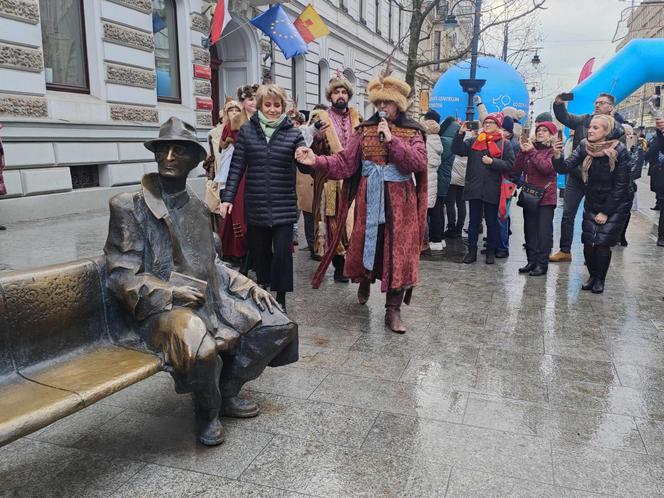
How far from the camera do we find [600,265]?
19.9 feet

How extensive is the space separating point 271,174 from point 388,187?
0.95 metres

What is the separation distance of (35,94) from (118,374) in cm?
811

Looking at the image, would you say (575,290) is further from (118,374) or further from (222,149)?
(118,374)

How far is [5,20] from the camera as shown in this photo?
8555 mm

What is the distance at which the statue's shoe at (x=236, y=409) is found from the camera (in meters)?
3.14

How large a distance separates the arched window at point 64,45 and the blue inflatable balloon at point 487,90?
10.2 metres

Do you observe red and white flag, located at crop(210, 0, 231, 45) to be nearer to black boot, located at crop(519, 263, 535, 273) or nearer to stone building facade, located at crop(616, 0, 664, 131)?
black boot, located at crop(519, 263, 535, 273)

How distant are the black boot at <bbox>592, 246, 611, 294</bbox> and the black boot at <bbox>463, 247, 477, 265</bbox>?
1.66 meters

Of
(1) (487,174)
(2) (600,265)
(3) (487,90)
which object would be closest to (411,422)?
(2) (600,265)

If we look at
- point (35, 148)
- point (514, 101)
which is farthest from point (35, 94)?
point (514, 101)

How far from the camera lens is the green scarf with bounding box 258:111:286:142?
15.6 feet

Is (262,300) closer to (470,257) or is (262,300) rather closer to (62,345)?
(62,345)

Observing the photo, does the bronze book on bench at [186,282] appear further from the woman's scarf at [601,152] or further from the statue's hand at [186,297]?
the woman's scarf at [601,152]

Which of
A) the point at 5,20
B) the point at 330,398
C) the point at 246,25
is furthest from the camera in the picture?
the point at 246,25
